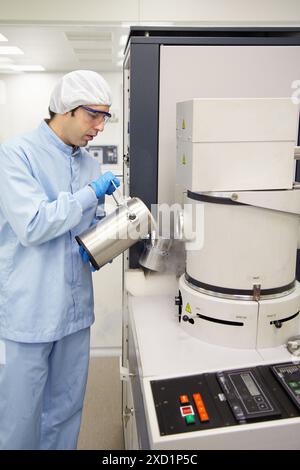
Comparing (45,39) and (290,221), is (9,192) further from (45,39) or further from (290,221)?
(45,39)

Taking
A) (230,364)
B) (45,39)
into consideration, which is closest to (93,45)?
(45,39)

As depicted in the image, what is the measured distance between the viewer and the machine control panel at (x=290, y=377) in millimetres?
854

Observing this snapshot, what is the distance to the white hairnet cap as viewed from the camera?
49.1 inches

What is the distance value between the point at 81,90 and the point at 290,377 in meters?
0.97

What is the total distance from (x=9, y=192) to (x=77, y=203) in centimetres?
19

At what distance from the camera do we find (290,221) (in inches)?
41.3

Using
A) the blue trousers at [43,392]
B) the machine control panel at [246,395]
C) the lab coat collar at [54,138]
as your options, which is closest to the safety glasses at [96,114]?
the lab coat collar at [54,138]

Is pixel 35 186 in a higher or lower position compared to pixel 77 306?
higher

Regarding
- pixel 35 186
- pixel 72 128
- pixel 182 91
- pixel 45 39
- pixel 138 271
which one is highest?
pixel 45 39

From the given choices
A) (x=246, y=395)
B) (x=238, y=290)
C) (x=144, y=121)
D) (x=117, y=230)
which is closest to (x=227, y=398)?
(x=246, y=395)

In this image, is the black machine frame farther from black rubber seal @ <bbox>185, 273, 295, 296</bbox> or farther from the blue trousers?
the blue trousers

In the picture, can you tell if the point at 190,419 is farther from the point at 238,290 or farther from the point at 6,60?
the point at 6,60

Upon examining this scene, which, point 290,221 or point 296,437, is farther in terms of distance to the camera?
point 290,221

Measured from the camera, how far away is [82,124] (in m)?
1.29
